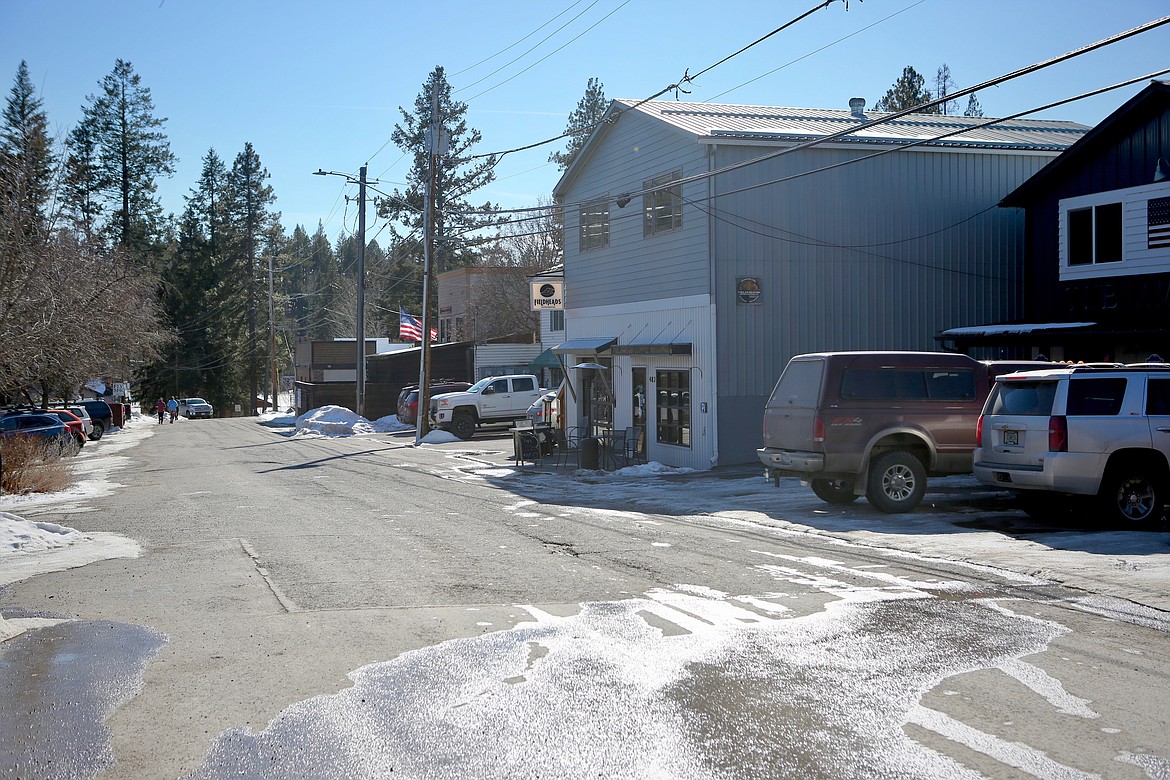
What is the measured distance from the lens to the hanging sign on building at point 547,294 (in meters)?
29.3

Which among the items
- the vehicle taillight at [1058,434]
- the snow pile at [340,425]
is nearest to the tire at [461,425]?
the snow pile at [340,425]

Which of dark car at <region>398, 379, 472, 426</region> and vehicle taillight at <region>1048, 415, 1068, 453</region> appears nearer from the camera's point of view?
vehicle taillight at <region>1048, 415, 1068, 453</region>

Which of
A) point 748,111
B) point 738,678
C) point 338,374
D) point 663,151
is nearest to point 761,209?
point 663,151

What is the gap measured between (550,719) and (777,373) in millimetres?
17196

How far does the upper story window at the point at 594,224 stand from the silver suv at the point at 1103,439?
15.5m

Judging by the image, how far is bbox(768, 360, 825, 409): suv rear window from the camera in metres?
14.9

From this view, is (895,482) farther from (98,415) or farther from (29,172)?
(98,415)

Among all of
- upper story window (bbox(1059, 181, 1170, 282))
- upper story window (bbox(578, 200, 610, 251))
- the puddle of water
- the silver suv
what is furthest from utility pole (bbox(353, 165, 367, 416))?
the puddle of water

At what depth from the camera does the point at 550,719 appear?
579cm

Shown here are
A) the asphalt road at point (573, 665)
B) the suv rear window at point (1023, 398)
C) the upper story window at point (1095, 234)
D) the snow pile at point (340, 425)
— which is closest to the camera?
the asphalt road at point (573, 665)

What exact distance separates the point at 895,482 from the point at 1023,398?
2.28 meters

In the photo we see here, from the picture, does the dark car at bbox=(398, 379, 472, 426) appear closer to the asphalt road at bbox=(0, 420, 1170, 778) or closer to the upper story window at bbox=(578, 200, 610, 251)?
the upper story window at bbox=(578, 200, 610, 251)

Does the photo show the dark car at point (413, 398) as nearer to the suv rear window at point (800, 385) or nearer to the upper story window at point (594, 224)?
the upper story window at point (594, 224)

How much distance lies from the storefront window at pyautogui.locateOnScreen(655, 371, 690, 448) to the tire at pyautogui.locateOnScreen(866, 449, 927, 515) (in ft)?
27.0
